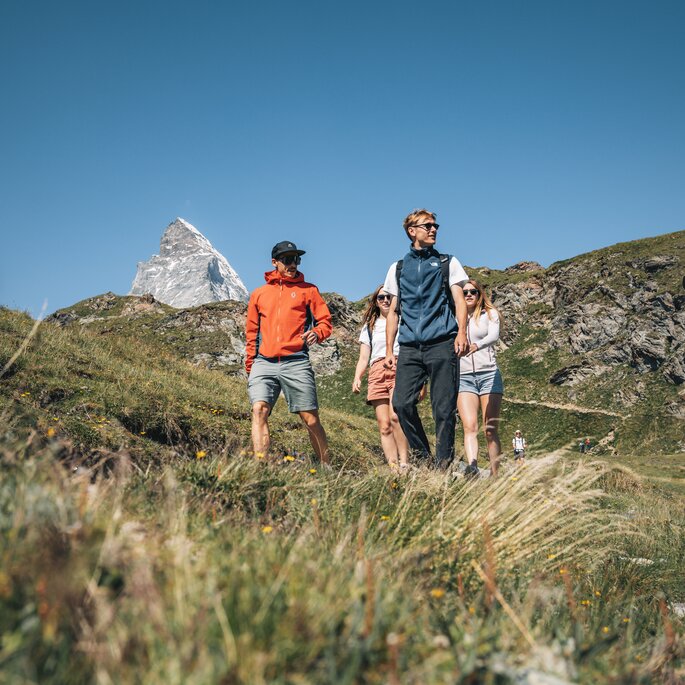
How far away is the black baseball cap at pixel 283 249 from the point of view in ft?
20.9

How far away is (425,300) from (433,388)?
961mm

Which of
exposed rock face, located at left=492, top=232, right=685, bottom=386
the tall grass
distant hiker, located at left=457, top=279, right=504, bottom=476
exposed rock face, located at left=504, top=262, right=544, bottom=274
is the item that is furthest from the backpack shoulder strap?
exposed rock face, located at left=504, top=262, right=544, bottom=274

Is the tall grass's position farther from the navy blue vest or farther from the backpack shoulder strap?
the backpack shoulder strap

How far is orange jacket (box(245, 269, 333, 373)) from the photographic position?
6418 mm

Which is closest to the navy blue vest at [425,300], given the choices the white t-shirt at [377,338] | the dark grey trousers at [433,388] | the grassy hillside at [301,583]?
the dark grey trousers at [433,388]

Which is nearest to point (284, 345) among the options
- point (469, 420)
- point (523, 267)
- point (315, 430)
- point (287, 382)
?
point (287, 382)

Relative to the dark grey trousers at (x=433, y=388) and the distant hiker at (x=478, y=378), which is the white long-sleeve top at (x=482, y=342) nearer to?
the distant hiker at (x=478, y=378)

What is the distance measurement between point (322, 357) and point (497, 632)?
1792 inches

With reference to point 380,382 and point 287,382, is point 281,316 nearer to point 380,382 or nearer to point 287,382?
point 287,382

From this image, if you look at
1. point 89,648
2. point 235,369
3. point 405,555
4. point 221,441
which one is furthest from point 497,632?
point 235,369

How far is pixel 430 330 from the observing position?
6230 mm

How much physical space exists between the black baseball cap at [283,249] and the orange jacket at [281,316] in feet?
0.70

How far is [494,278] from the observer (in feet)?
193

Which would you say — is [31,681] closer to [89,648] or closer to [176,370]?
[89,648]
